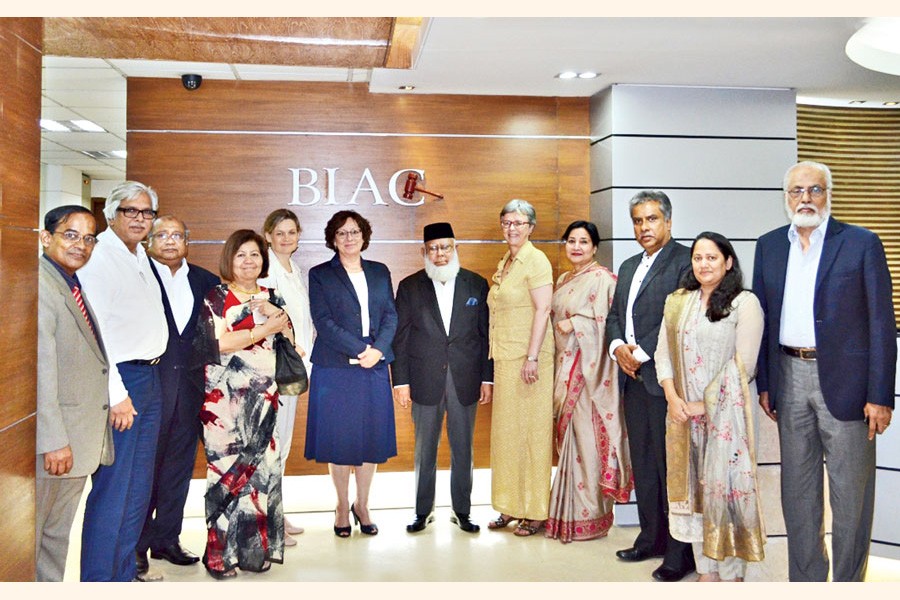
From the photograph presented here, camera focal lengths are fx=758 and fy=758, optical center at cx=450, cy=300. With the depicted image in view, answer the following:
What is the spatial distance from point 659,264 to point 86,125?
693 centimetres

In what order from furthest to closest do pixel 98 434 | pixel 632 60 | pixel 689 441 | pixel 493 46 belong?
pixel 632 60 < pixel 493 46 < pixel 689 441 < pixel 98 434

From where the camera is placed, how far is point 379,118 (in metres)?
5.75

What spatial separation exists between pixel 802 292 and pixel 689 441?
0.85 meters

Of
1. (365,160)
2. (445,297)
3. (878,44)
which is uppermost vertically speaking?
(878,44)

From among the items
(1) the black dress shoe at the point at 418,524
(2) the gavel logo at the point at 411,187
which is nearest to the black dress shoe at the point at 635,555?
(1) the black dress shoe at the point at 418,524

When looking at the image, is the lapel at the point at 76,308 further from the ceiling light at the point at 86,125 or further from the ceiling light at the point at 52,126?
the ceiling light at the point at 52,126

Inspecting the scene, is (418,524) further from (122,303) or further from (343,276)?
(122,303)

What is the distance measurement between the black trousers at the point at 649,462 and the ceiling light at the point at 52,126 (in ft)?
23.2

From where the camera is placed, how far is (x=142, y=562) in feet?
12.4

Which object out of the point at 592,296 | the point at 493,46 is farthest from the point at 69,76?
the point at 592,296

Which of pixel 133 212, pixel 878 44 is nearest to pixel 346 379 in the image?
pixel 133 212

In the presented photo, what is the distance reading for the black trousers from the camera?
396 centimetres

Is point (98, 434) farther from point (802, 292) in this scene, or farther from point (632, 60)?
point (632, 60)

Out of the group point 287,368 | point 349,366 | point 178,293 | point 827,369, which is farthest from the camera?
point 349,366
